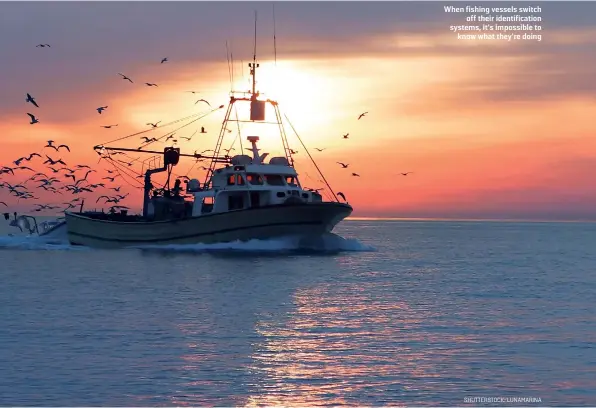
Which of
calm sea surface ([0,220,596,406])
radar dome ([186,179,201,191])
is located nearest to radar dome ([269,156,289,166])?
radar dome ([186,179,201,191])

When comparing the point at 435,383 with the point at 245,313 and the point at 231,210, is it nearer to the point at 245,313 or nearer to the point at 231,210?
the point at 245,313

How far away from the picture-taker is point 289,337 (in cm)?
2717

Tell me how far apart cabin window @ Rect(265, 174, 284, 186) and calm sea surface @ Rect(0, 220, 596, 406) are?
1056 cm

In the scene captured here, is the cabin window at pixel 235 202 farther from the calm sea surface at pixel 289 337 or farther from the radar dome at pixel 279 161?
the calm sea surface at pixel 289 337

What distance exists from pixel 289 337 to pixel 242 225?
34.3 metres

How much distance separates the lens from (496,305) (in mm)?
37094

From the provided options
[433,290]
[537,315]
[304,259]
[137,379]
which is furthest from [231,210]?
[137,379]

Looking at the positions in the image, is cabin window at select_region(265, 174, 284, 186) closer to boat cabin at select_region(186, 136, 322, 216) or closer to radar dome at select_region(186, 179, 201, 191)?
boat cabin at select_region(186, 136, 322, 216)

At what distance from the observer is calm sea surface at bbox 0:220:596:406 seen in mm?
20078

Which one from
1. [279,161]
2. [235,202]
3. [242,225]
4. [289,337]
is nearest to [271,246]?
[242,225]

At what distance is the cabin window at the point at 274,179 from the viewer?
63.0m

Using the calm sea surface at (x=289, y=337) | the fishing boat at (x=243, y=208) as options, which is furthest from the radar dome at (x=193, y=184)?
the calm sea surface at (x=289, y=337)

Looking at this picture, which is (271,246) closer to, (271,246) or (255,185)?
(271,246)

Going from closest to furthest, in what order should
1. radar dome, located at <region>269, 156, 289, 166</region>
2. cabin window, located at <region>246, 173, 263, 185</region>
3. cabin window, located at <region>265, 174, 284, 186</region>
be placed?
1. cabin window, located at <region>246, 173, 263, 185</region>
2. cabin window, located at <region>265, 174, 284, 186</region>
3. radar dome, located at <region>269, 156, 289, 166</region>
